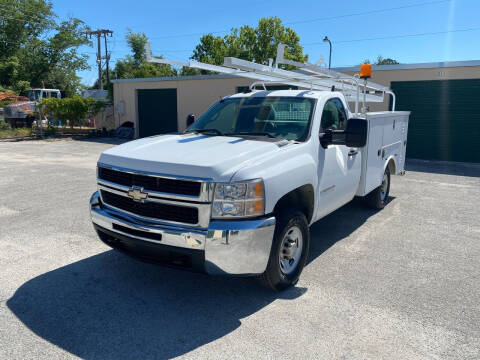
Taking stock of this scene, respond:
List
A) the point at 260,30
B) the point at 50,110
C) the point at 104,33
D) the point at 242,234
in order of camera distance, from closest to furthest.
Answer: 1. the point at 242,234
2. the point at 50,110
3. the point at 104,33
4. the point at 260,30

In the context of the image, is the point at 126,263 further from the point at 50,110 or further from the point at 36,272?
the point at 50,110

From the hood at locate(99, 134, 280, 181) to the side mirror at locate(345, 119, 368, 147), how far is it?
85 centimetres

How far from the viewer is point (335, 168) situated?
182 inches

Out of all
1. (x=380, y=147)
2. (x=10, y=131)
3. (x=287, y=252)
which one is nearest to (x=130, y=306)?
(x=287, y=252)

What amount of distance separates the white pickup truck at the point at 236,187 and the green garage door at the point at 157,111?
1609cm

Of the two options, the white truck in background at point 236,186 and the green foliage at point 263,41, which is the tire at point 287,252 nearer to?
the white truck in background at point 236,186

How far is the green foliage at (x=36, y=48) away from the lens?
4081 cm

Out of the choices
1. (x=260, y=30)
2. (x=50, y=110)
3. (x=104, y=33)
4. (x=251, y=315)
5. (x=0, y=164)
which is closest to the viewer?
(x=251, y=315)

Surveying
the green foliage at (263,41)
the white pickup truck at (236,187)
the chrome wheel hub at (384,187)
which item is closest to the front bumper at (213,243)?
the white pickup truck at (236,187)

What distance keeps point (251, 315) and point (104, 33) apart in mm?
50802

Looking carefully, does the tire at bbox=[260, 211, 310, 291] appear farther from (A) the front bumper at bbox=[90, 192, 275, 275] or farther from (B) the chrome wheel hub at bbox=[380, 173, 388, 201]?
(B) the chrome wheel hub at bbox=[380, 173, 388, 201]

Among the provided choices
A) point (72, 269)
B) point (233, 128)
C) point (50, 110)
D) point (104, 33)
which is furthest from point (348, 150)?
point (104, 33)

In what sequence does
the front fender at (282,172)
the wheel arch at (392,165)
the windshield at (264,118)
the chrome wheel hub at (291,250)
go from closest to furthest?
the front fender at (282,172) < the chrome wheel hub at (291,250) < the windshield at (264,118) < the wheel arch at (392,165)

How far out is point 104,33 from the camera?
47.7 m
